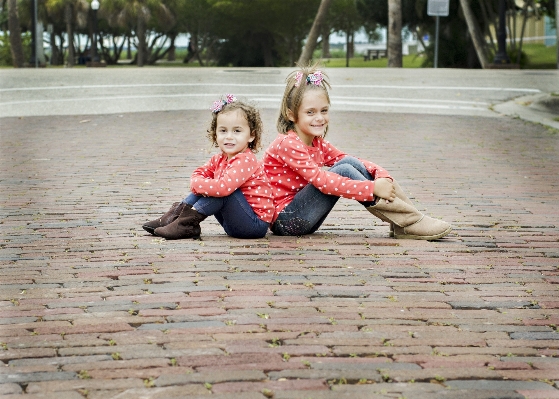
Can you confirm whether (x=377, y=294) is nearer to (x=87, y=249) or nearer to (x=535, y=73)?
(x=87, y=249)

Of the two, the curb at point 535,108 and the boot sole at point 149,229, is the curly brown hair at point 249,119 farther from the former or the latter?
the curb at point 535,108

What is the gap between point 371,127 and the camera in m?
13.7

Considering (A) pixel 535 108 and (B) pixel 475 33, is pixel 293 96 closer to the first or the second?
(A) pixel 535 108

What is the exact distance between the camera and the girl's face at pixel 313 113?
580cm

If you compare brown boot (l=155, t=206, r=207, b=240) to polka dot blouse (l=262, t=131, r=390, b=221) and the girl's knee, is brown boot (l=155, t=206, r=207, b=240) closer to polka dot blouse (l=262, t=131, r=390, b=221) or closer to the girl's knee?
polka dot blouse (l=262, t=131, r=390, b=221)

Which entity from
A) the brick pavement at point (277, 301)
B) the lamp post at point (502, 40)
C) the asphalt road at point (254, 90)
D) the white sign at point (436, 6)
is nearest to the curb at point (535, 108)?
the asphalt road at point (254, 90)

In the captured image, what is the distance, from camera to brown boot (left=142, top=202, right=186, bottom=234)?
19.3 feet

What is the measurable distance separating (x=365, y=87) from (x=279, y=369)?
17.9m

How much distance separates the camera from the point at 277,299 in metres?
4.53

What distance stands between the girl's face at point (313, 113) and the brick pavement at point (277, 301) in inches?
27.1

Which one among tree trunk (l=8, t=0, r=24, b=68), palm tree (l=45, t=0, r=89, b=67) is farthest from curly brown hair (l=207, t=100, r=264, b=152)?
palm tree (l=45, t=0, r=89, b=67)

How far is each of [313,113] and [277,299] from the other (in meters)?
1.63

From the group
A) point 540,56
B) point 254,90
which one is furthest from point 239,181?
point 540,56

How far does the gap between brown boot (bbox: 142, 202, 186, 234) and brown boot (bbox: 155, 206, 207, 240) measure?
0.05 meters
